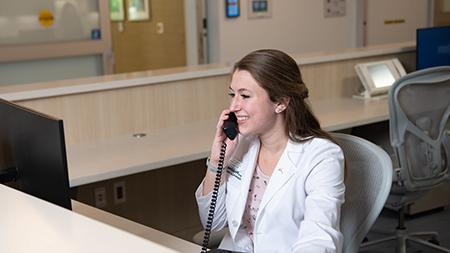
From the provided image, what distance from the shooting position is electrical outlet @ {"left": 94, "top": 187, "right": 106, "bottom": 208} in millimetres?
3594

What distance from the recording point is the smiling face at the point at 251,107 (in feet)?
6.47

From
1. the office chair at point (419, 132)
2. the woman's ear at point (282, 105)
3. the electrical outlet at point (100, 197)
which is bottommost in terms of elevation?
the electrical outlet at point (100, 197)

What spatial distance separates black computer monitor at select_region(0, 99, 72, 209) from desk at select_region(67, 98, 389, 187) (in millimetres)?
660

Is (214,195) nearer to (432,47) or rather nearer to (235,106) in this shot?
(235,106)

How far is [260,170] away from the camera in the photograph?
6.72ft

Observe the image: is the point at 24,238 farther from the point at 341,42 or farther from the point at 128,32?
the point at 341,42

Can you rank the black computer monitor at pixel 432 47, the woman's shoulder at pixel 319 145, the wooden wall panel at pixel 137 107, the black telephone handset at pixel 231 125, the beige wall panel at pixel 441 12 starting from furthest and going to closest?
the beige wall panel at pixel 441 12
the black computer monitor at pixel 432 47
the wooden wall panel at pixel 137 107
the black telephone handset at pixel 231 125
the woman's shoulder at pixel 319 145

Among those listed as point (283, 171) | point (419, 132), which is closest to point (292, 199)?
point (283, 171)

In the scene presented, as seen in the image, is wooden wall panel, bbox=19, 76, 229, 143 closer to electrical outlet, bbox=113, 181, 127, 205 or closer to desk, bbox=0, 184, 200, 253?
electrical outlet, bbox=113, 181, 127, 205

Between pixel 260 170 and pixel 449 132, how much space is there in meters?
1.95

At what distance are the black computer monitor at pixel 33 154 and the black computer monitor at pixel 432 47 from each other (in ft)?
10.2

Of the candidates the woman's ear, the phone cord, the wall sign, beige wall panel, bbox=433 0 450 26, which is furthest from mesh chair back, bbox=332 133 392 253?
beige wall panel, bbox=433 0 450 26

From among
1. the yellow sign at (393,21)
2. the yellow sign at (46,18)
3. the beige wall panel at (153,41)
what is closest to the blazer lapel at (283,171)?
the yellow sign at (46,18)

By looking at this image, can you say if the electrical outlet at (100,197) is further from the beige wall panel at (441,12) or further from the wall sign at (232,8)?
the beige wall panel at (441,12)
